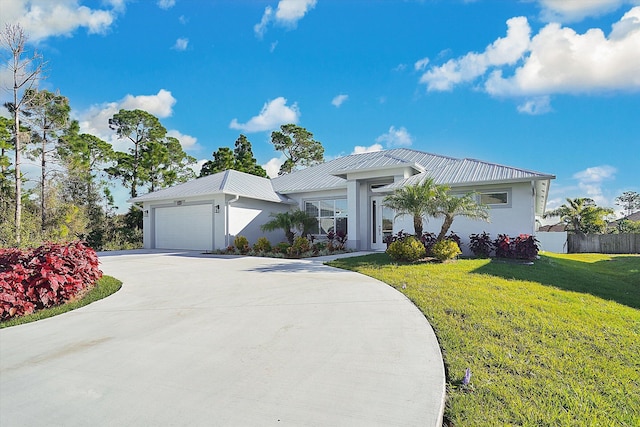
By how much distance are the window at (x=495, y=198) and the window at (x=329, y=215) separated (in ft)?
22.3

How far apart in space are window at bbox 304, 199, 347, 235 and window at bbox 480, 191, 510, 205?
22.3 feet

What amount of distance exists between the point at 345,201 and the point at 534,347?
566 inches

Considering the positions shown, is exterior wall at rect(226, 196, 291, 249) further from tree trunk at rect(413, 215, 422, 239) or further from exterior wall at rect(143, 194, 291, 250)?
tree trunk at rect(413, 215, 422, 239)

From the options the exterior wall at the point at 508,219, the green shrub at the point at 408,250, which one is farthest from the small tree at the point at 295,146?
the green shrub at the point at 408,250

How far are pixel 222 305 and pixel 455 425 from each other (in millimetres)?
4559

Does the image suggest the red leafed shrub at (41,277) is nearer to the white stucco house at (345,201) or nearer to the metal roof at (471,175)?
the white stucco house at (345,201)

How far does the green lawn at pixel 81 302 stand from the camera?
19.3 ft

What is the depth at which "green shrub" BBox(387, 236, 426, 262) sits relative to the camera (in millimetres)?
11281

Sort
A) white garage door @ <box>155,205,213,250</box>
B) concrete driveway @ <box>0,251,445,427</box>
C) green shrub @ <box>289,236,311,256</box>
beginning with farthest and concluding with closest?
white garage door @ <box>155,205,213,250</box> → green shrub @ <box>289,236,311,256</box> → concrete driveway @ <box>0,251,445,427</box>

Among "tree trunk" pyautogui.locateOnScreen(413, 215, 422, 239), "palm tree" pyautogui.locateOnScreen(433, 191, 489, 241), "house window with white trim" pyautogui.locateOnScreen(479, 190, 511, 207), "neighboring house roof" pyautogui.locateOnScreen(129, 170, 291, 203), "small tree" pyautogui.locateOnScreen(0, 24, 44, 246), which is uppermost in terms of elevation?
"small tree" pyautogui.locateOnScreen(0, 24, 44, 246)

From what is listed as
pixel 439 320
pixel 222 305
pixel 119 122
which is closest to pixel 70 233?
pixel 119 122

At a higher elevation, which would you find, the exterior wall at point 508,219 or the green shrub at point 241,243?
the exterior wall at point 508,219

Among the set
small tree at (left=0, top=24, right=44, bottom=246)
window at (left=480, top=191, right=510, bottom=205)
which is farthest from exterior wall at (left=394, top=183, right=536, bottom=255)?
small tree at (left=0, top=24, right=44, bottom=246)

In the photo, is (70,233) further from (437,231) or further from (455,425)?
(455,425)
